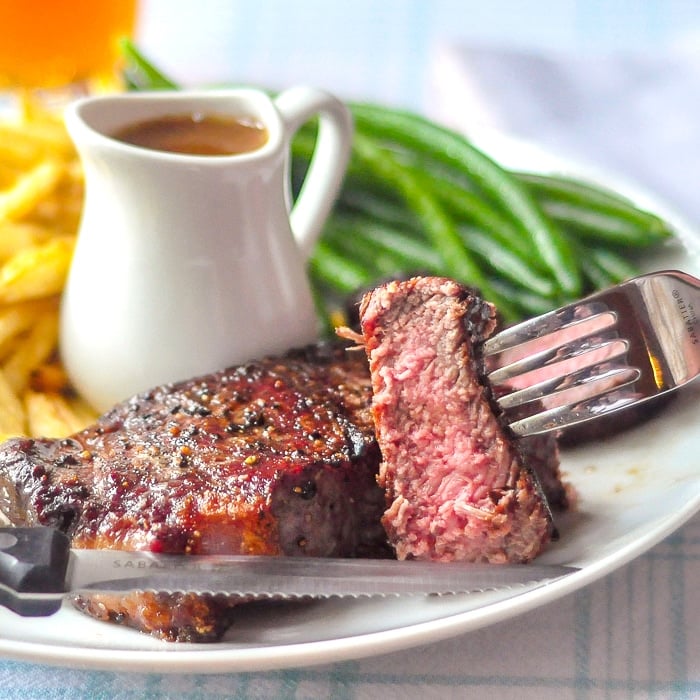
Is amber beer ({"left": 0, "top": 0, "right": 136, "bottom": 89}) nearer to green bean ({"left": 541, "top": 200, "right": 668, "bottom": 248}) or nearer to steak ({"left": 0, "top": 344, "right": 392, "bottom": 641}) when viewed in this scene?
green bean ({"left": 541, "top": 200, "right": 668, "bottom": 248})

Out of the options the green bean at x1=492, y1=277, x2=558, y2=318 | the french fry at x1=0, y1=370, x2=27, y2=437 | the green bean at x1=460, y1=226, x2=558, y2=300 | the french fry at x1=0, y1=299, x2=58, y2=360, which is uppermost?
the green bean at x1=460, y1=226, x2=558, y2=300

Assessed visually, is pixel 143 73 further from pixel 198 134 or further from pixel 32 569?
pixel 32 569

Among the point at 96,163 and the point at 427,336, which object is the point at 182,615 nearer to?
the point at 427,336

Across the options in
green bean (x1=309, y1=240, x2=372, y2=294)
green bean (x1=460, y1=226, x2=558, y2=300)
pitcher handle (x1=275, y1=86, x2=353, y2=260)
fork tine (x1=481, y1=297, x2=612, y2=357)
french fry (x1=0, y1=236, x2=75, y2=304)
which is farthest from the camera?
green bean (x1=309, y1=240, x2=372, y2=294)

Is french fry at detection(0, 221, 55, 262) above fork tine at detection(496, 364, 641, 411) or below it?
below

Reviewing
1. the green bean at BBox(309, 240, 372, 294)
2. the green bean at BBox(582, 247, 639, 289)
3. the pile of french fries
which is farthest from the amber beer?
the green bean at BBox(582, 247, 639, 289)

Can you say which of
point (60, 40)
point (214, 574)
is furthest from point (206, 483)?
point (60, 40)
